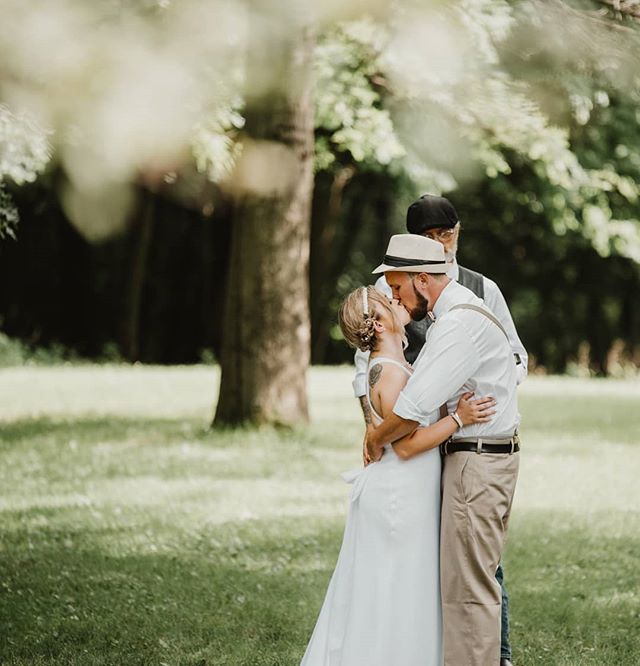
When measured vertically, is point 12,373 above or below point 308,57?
below

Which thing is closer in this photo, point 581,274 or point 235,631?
point 235,631

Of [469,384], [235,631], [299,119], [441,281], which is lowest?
[235,631]

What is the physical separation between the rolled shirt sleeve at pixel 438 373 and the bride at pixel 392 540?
0.61ft

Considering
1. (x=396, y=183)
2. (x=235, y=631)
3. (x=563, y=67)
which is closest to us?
(x=235, y=631)

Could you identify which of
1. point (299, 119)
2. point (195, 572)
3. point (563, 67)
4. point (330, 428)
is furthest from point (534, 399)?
point (195, 572)

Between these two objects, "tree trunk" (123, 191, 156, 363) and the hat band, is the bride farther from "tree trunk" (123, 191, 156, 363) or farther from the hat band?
"tree trunk" (123, 191, 156, 363)

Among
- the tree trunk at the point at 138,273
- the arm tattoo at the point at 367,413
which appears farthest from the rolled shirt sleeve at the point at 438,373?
the tree trunk at the point at 138,273

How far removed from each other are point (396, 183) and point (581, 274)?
11125 mm

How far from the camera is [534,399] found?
17.9 meters

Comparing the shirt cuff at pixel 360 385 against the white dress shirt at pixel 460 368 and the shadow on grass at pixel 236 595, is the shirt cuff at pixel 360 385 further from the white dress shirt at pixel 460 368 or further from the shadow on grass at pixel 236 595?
the shadow on grass at pixel 236 595

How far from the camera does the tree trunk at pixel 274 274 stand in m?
12.8

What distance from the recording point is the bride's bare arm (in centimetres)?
451

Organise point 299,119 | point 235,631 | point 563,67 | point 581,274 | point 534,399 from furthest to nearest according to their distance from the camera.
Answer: point 581,274 < point 534,399 < point 299,119 < point 563,67 < point 235,631

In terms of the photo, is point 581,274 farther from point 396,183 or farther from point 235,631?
point 235,631
